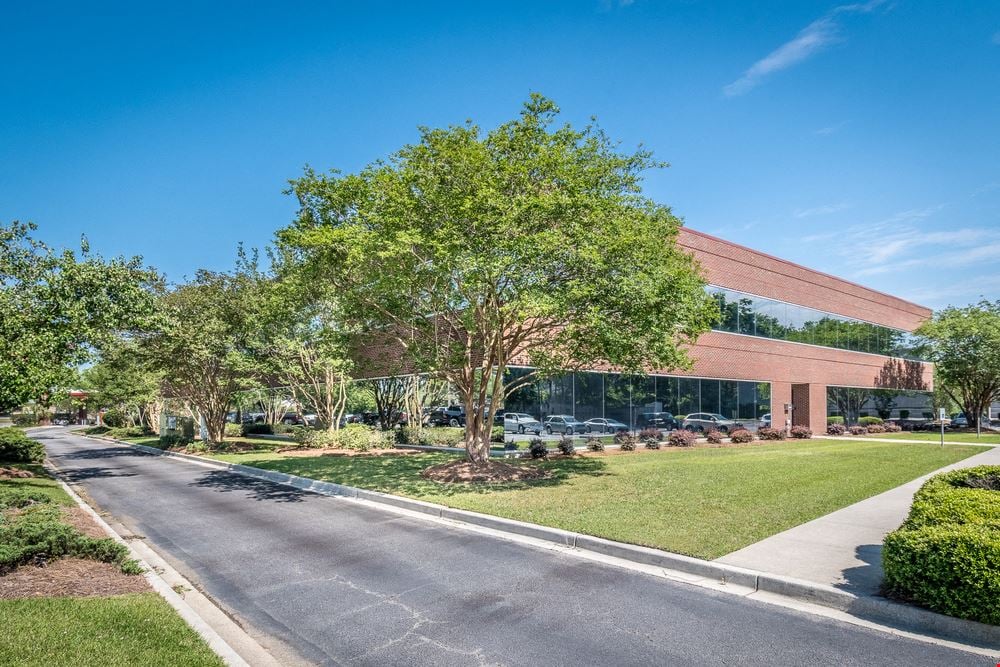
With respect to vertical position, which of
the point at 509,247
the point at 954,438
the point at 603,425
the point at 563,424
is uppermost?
the point at 509,247

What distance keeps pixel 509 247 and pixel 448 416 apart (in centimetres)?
2095

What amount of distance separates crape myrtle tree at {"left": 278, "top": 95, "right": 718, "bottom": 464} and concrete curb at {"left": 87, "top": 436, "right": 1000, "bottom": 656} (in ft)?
14.7

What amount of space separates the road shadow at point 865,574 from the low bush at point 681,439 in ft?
59.4

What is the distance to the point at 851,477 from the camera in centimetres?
1501

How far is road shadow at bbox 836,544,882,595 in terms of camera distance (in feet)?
21.0

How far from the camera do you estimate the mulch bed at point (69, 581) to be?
6256mm

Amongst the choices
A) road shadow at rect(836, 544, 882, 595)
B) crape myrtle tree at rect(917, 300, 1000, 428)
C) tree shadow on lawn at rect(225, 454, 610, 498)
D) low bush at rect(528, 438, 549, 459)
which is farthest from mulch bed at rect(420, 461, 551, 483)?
crape myrtle tree at rect(917, 300, 1000, 428)

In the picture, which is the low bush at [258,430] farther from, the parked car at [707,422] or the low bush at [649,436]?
the parked car at [707,422]

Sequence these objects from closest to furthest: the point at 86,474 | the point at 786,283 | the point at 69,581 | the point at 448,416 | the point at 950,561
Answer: the point at 950,561
the point at 69,581
the point at 86,474
the point at 448,416
the point at 786,283

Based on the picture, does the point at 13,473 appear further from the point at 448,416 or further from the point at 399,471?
the point at 448,416

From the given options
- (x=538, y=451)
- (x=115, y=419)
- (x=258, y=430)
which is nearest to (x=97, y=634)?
(x=538, y=451)

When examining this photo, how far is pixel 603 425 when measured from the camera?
2550cm

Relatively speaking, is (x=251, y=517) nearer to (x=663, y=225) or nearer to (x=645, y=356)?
(x=645, y=356)

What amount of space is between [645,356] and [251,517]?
10308 millimetres
